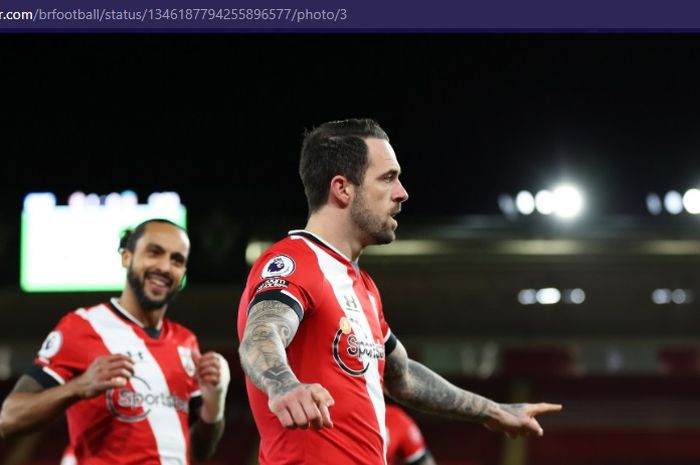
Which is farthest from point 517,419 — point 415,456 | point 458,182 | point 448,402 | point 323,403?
point 458,182

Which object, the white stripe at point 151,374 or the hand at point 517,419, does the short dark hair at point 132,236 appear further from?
the hand at point 517,419

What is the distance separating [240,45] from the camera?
7.21 m

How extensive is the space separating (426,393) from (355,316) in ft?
1.59

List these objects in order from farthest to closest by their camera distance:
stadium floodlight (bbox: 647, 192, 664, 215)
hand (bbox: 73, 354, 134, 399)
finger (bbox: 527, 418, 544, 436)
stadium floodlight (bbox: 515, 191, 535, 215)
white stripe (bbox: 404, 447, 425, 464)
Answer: stadium floodlight (bbox: 647, 192, 664, 215), stadium floodlight (bbox: 515, 191, 535, 215), white stripe (bbox: 404, 447, 425, 464), hand (bbox: 73, 354, 134, 399), finger (bbox: 527, 418, 544, 436)

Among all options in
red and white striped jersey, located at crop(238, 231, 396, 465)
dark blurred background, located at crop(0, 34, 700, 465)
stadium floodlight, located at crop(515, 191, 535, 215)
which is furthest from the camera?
stadium floodlight, located at crop(515, 191, 535, 215)

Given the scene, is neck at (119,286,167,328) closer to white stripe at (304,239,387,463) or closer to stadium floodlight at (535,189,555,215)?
white stripe at (304,239,387,463)

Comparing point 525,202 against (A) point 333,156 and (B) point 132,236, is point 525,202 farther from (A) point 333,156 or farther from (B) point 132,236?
(A) point 333,156

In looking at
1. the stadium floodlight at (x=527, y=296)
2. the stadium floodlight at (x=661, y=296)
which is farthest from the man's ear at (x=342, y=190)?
the stadium floodlight at (x=661, y=296)

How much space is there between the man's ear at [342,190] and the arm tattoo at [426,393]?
0.50 metres

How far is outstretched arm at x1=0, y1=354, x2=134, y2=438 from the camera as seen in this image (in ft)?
9.20

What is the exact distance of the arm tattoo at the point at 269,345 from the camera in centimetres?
187

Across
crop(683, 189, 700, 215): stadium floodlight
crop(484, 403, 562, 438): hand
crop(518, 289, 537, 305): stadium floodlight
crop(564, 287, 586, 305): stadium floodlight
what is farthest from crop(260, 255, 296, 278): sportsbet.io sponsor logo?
crop(564, 287, 586, 305): stadium floodlight

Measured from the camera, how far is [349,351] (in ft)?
7.27

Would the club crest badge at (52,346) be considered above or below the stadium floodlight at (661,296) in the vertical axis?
below
